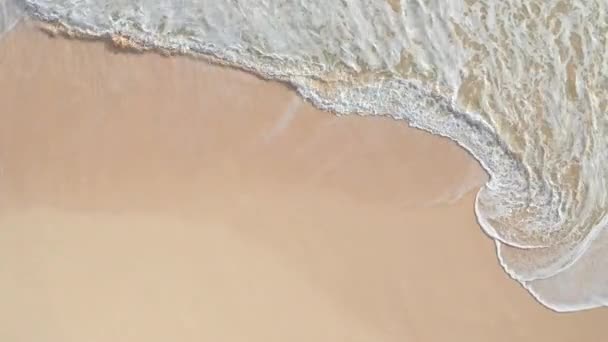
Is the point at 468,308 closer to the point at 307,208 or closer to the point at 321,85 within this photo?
the point at 307,208

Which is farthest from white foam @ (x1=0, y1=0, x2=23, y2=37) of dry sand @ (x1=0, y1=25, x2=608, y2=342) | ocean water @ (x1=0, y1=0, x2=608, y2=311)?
ocean water @ (x1=0, y1=0, x2=608, y2=311)

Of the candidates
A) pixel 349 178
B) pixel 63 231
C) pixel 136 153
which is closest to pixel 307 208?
pixel 349 178

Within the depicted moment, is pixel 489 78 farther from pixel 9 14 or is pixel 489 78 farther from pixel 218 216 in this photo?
pixel 9 14

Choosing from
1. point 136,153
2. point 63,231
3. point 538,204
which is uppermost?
point 136,153

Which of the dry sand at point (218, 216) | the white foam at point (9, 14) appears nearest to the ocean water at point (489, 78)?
the dry sand at point (218, 216)

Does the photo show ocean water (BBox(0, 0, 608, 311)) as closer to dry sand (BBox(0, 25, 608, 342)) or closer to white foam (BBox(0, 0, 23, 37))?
dry sand (BBox(0, 25, 608, 342))

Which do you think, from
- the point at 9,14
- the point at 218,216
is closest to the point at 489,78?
the point at 218,216
